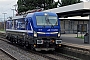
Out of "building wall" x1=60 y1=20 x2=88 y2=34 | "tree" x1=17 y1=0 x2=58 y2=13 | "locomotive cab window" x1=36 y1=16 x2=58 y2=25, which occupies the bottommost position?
"building wall" x1=60 y1=20 x2=88 y2=34

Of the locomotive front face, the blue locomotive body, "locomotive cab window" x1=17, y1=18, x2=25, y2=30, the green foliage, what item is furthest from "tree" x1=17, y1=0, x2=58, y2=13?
the locomotive front face

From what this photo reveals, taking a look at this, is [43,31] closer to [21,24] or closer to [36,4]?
[21,24]

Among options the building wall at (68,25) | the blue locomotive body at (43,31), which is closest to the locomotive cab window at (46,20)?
the blue locomotive body at (43,31)

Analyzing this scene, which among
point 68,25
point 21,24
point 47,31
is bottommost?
point 68,25

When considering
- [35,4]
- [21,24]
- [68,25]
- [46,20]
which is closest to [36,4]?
[35,4]

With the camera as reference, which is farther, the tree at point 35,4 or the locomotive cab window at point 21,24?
the tree at point 35,4

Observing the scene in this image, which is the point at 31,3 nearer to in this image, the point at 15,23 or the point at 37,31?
the point at 15,23

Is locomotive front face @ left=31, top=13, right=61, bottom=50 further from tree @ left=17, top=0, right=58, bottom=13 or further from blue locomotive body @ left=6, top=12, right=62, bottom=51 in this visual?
tree @ left=17, top=0, right=58, bottom=13

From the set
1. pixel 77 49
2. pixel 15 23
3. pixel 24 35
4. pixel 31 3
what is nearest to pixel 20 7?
pixel 31 3

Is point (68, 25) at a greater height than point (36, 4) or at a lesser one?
lesser

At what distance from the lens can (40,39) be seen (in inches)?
666

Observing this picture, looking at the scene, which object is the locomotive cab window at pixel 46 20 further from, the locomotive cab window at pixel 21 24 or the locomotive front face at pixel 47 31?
the locomotive cab window at pixel 21 24

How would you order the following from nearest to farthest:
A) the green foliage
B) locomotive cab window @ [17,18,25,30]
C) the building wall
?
locomotive cab window @ [17,18,25,30]
the building wall
the green foliage

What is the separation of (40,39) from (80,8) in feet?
15.5
